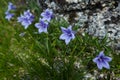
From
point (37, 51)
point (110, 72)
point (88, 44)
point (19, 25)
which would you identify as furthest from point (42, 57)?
point (19, 25)

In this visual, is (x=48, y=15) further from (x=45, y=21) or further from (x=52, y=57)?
(x=52, y=57)

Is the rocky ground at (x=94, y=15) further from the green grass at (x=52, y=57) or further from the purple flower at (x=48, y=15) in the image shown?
the purple flower at (x=48, y=15)

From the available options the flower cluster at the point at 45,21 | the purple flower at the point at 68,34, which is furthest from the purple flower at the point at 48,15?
the purple flower at the point at 68,34

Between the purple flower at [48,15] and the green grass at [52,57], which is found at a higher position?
the purple flower at [48,15]

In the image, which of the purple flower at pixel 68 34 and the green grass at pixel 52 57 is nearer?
the purple flower at pixel 68 34

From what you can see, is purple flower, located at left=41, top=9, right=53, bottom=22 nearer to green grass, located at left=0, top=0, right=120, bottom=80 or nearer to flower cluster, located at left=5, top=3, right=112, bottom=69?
flower cluster, located at left=5, top=3, right=112, bottom=69

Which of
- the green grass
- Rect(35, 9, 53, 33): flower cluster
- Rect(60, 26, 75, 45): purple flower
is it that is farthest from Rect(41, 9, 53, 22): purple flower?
Rect(60, 26, 75, 45): purple flower
